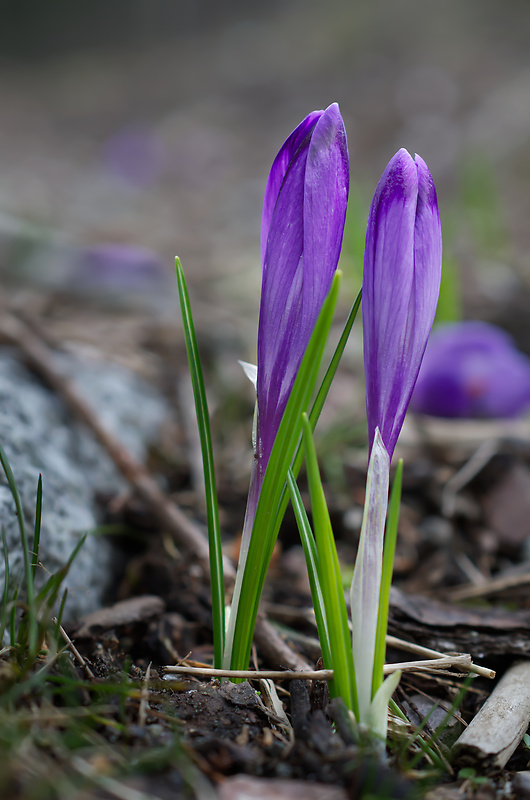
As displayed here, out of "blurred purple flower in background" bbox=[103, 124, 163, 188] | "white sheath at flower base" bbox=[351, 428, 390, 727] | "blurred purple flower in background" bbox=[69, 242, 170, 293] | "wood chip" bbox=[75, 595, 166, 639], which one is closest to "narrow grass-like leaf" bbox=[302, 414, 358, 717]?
"white sheath at flower base" bbox=[351, 428, 390, 727]

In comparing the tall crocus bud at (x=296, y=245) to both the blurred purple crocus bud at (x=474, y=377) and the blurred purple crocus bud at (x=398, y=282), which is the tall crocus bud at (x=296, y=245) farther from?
the blurred purple crocus bud at (x=474, y=377)

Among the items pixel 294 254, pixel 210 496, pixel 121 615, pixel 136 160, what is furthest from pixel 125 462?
pixel 136 160

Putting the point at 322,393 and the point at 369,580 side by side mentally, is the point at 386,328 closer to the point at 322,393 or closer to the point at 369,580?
the point at 322,393

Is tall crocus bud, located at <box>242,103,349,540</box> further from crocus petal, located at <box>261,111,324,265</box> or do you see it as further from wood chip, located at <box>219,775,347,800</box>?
wood chip, located at <box>219,775,347,800</box>

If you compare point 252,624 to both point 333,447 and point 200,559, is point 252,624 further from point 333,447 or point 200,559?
point 333,447

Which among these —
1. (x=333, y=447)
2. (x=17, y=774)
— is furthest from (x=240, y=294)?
(x=17, y=774)

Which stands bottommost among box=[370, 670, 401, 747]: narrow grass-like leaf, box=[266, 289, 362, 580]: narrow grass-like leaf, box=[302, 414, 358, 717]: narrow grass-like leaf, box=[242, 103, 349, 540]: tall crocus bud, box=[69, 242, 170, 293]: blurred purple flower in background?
box=[370, 670, 401, 747]: narrow grass-like leaf
